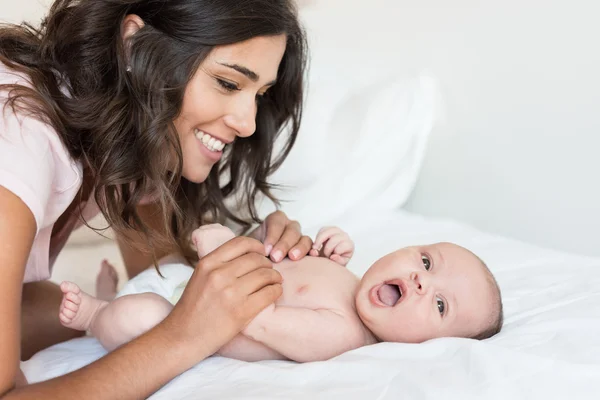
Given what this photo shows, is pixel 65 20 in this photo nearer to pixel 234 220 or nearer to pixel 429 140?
pixel 234 220

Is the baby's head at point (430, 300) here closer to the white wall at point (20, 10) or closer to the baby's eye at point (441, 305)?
the baby's eye at point (441, 305)

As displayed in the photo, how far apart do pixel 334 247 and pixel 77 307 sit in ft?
1.72

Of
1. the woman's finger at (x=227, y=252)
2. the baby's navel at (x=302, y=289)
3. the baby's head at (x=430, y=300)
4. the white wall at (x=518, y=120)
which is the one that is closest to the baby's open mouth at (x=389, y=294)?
the baby's head at (x=430, y=300)

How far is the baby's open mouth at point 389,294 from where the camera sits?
1.24 m

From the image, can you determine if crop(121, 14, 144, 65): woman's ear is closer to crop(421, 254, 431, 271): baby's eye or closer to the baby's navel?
the baby's navel

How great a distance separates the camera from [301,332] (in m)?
1.14

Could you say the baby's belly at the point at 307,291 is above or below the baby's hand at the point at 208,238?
below

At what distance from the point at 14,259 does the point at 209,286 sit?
0.30 meters

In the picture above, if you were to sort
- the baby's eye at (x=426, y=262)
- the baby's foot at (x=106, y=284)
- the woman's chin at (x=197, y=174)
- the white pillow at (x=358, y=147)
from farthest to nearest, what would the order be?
the white pillow at (x=358, y=147)
the baby's foot at (x=106, y=284)
the woman's chin at (x=197, y=174)
the baby's eye at (x=426, y=262)

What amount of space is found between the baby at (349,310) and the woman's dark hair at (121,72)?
8.0 inches

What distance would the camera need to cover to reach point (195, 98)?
52.1 inches

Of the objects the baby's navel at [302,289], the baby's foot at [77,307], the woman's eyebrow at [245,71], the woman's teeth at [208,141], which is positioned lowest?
the baby's foot at [77,307]

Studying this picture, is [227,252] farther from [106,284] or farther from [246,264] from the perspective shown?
[106,284]

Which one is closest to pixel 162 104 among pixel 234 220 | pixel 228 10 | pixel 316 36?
pixel 228 10
